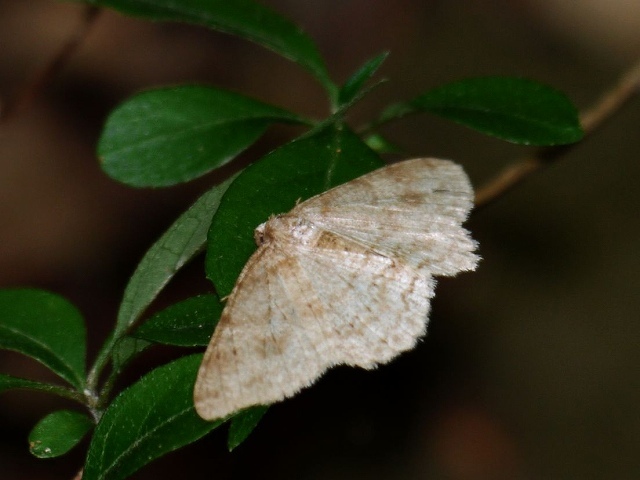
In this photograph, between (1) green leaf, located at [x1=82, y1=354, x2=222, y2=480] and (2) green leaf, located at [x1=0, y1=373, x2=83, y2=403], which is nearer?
(1) green leaf, located at [x1=82, y1=354, x2=222, y2=480]

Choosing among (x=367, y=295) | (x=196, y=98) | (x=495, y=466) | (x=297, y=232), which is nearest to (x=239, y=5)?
(x=196, y=98)

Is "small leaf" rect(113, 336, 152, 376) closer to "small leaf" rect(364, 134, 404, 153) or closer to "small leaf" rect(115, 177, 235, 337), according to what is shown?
"small leaf" rect(115, 177, 235, 337)

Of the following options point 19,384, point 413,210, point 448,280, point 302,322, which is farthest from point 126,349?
point 448,280

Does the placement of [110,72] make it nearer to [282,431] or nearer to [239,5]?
[282,431]

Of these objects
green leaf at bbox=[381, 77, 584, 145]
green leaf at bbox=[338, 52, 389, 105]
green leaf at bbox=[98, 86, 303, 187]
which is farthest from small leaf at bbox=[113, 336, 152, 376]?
green leaf at bbox=[381, 77, 584, 145]

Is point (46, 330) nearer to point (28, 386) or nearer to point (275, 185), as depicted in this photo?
Result: point (28, 386)

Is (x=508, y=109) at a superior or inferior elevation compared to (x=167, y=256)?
superior
